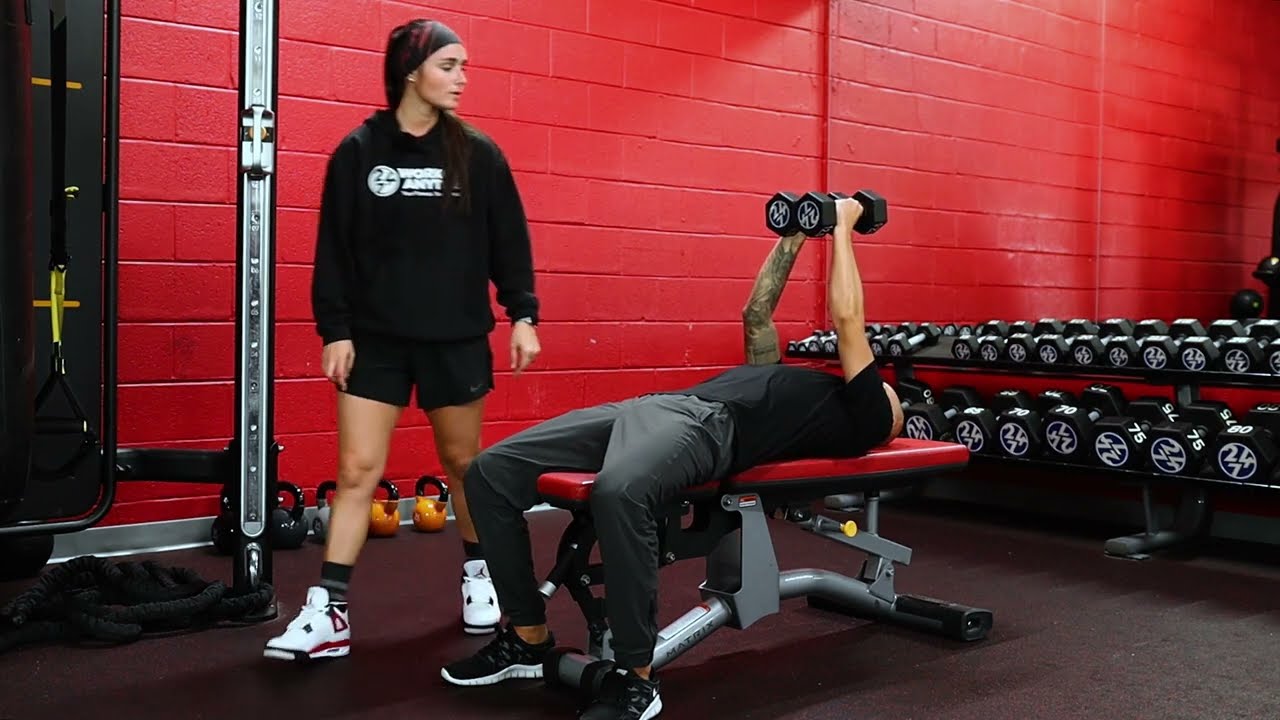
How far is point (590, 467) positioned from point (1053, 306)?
139 inches

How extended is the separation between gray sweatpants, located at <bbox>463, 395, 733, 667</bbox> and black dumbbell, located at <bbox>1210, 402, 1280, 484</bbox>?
1.94 metres

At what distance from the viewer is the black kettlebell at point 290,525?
3.55 meters

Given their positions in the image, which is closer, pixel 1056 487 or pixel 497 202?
pixel 497 202

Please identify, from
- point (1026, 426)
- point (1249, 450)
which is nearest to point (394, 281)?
point (1026, 426)

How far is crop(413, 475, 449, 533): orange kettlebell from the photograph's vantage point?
12.7ft

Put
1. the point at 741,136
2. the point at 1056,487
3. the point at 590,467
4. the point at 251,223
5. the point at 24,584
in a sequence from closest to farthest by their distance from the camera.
Answer: the point at 590,467 → the point at 251,223 → the point at 24,584 → the point at 1056,487 → the point at 741,136

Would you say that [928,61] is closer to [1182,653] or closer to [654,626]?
[1182,653]

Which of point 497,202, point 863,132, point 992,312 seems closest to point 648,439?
point 497,202

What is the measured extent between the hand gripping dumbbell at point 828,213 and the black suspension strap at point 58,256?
1416mm

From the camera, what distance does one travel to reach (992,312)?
5.42 metres

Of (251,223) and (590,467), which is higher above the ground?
(251,223)

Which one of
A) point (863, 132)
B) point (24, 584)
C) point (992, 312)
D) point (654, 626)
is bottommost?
point (24, 584)

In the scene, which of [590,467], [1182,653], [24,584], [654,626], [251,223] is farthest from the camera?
[24,584]

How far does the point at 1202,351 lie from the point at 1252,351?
0.14m
